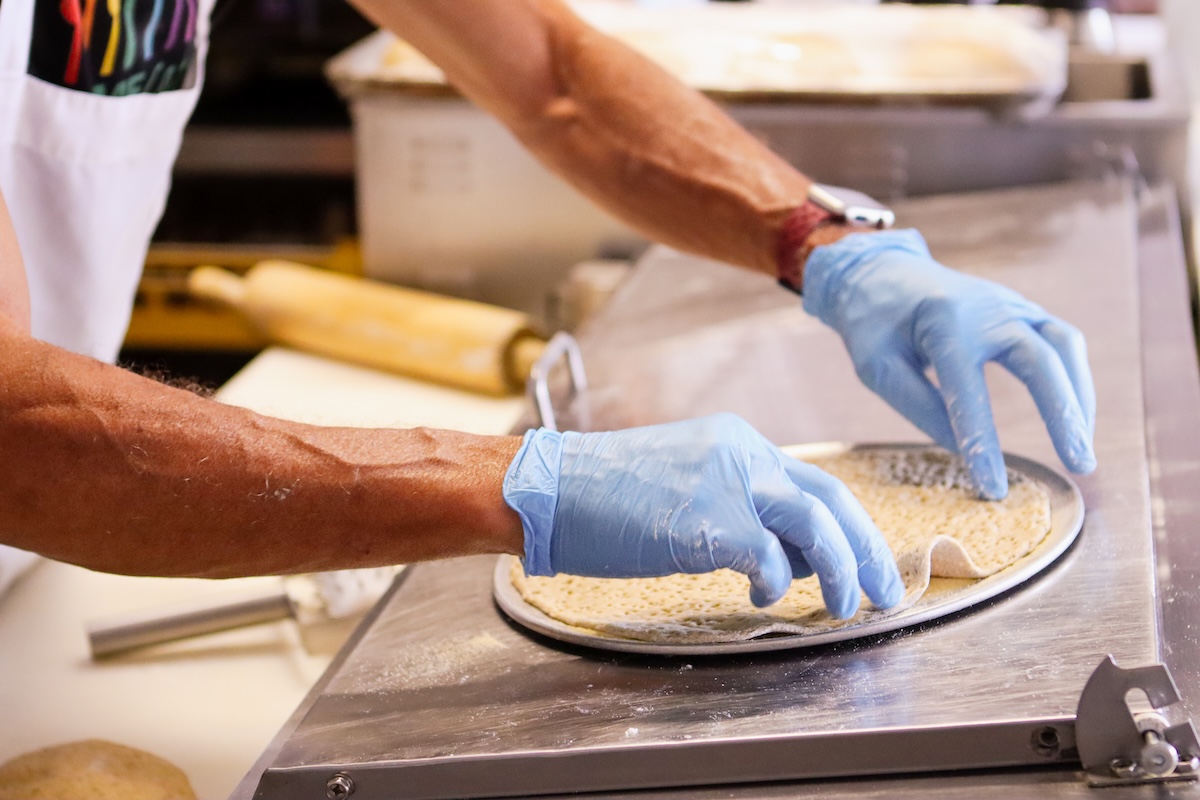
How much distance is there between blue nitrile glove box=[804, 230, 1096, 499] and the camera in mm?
1238

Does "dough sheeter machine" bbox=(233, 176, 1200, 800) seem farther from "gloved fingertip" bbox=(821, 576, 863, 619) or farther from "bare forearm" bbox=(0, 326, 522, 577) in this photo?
"bare forearm" bbox=(0, 326, 522, 577)

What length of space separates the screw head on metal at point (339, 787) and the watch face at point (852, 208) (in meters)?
0.88

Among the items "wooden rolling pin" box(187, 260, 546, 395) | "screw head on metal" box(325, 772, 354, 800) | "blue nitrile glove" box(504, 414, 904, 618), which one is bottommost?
"wooden rolling pin" box(187, 260, 546, 395)

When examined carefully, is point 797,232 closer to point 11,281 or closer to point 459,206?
point 11,281

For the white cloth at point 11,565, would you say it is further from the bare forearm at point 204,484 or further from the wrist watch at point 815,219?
the wrist watch at point 815,219

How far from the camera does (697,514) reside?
995 mm

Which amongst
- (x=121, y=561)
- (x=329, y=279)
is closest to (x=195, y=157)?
(x=329, y=279)

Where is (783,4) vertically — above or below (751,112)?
above

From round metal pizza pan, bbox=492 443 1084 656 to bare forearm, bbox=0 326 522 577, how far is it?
14 cm

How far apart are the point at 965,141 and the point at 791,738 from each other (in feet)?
5.89

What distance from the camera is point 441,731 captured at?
1.01 meters

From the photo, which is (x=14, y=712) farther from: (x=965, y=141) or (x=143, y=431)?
(x=965, y=141)

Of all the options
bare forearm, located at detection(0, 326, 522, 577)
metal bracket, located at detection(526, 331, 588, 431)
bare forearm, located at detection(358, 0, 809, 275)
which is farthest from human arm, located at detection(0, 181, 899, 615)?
bare forearm, located at detection(358, 0, 809, 275)

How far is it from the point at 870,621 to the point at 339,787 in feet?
1.48
